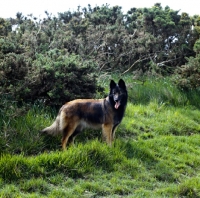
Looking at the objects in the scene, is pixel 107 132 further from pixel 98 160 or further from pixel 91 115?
pixel 98 160

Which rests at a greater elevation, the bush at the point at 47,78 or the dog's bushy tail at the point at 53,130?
the bush at the point at 47,78

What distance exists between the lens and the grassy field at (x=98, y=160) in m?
5.95

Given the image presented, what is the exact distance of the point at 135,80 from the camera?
12352 millimetres

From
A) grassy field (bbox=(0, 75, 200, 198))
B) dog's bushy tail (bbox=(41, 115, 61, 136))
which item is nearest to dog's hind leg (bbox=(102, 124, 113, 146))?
grassy field (bbox=(0, 75, 200, 198))

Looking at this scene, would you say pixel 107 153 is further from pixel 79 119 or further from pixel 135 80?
pixel 135 80

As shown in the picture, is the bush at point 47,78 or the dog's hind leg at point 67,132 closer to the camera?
the dog's hind leg at point 67,132

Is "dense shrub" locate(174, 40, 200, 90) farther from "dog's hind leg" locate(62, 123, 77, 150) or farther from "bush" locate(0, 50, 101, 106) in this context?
"dog's hind leg" locate(62, 123, 77, 150)

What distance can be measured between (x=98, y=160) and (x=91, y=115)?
1311mm

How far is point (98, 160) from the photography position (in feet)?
22.6

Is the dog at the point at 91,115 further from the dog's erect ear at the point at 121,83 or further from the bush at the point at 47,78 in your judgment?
the bush at the point at 47,78

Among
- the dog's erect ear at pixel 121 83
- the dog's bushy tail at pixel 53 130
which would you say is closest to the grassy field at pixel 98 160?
the dog's bushy tail at pixel 53 130

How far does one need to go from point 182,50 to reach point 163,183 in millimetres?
8330

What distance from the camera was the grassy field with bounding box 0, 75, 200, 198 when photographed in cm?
595

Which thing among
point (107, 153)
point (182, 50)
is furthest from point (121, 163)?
point (182, 50)
